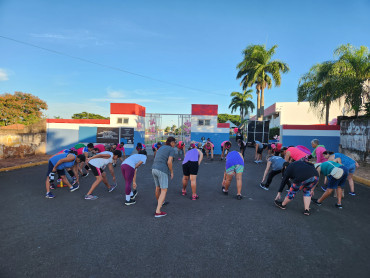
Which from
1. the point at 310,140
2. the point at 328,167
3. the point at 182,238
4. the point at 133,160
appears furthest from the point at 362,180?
the point at 133,160

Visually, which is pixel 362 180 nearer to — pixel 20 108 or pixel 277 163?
pixel 277 163

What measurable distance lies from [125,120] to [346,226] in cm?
1356

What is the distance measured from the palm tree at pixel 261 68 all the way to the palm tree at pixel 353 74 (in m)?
9.02

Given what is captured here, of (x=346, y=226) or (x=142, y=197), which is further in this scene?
(x=142, y=197)

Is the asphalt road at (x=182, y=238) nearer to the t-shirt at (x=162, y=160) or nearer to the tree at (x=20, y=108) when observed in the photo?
the t-shirt at (x=162, y=160)

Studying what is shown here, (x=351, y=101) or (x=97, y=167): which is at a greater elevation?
(x=351, y=101)

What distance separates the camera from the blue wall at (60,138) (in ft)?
46.3

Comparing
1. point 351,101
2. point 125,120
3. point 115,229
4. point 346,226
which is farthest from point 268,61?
point 115,229

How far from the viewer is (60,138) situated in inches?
Result: 557

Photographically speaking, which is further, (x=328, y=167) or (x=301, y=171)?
(x=328, y=167)

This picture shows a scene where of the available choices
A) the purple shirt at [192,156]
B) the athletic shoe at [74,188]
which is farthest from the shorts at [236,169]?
the athletic shoe at [74,188]

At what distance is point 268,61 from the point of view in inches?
936

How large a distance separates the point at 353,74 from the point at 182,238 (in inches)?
653

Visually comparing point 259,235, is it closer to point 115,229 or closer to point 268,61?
point 115,229
